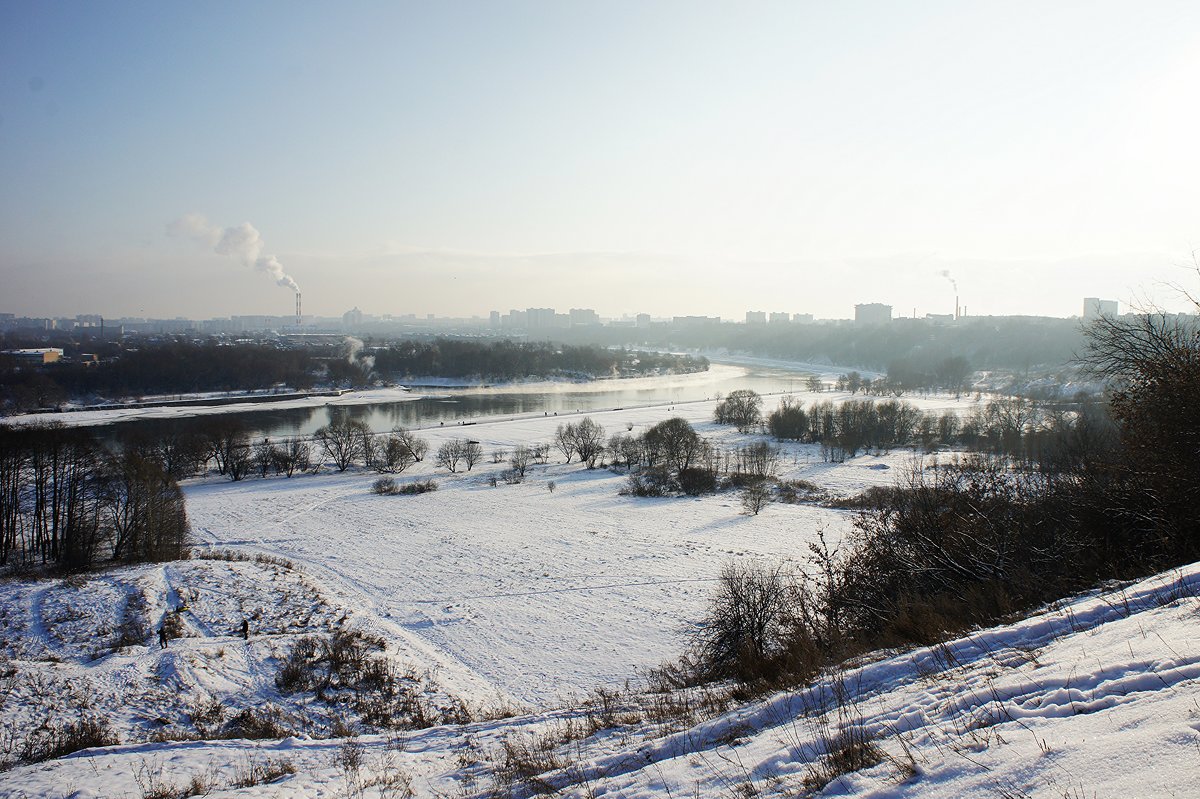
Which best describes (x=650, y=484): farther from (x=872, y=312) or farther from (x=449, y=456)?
(x=872, y=312)

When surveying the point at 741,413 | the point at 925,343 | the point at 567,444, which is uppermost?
the point at 925,343

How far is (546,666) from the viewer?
11.1 metres

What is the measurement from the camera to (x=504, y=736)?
5.53 meters

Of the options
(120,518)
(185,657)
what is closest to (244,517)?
(120,518)

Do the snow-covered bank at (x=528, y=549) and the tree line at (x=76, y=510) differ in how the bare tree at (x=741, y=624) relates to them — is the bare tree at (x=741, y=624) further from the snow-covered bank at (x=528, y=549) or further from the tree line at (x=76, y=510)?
the tree line at (x=76, y=510)

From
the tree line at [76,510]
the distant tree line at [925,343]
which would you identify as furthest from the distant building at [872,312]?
the tree line at [76,510]

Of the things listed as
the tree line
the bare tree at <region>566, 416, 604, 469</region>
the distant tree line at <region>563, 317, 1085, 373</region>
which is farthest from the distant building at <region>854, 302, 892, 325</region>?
the tree line

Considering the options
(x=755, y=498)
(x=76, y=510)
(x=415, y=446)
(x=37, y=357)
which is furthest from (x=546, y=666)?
(x=37, y=357)

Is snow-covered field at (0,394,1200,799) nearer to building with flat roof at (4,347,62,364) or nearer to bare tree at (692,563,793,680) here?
bare tree at (692,563,793,680)

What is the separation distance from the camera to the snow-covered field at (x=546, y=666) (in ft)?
8.70

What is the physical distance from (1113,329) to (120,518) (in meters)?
22.7

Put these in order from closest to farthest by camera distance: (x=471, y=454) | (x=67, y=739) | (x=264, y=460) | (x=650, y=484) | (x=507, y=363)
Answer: (x=67, y=739) → (x=650, y=484) → (x=264, y=460) → (x=471, y=454) → (x=507, y=363)

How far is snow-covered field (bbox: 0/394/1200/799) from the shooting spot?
265 cm

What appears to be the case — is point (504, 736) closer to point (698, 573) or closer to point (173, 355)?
point (698, 573)
